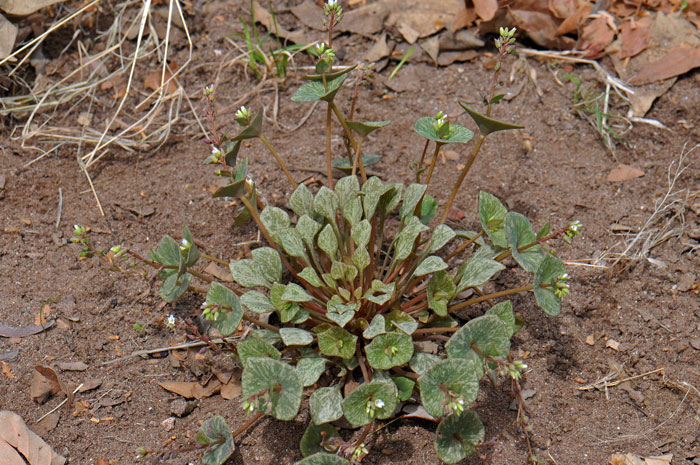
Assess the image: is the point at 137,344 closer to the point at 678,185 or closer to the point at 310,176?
the point at 310,176


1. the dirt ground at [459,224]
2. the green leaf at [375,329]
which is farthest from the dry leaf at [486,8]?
the green leaf at [375,329]

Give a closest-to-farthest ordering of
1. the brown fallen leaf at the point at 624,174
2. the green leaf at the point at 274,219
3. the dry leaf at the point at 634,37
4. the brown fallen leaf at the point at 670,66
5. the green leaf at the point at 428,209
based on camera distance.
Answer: the green leaf at the point at 274,219
the green leaf at the point at 428,209
the brown fallen leaf at the point at 624,174
the brown fallen leaf at the point at 670,66
the dry leaf at the point at 634,37

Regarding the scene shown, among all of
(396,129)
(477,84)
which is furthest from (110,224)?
(477,84)

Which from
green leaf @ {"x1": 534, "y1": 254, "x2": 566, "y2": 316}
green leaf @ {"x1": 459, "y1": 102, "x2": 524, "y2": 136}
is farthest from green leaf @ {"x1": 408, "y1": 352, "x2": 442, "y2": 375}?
green leaf @ {"x1": 459, "y1": 102, "x2": 524, "y2": 136}

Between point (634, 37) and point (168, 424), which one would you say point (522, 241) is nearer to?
point (168, 424)

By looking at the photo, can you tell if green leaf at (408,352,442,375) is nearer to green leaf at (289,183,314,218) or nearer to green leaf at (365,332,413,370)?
green leaf at (365,332,413,370)

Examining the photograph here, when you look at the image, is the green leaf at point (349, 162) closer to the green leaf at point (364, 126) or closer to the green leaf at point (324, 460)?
the green leaf at point (364, 126)
